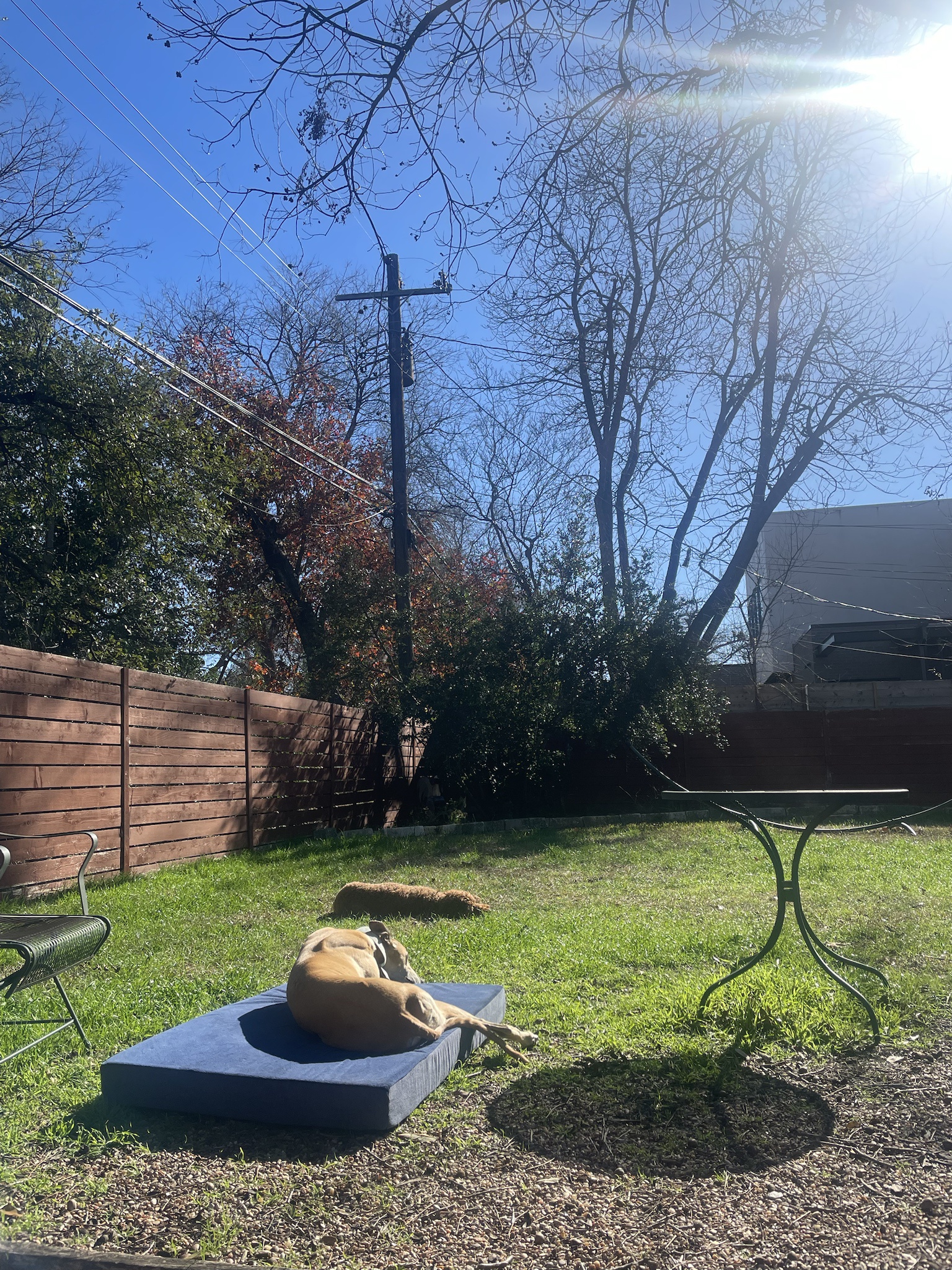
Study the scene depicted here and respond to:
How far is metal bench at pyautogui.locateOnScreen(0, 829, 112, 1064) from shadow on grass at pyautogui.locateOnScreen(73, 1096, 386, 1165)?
0.55 meters

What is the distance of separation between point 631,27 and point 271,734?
9.96 m

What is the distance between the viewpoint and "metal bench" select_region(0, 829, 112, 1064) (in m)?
3.91

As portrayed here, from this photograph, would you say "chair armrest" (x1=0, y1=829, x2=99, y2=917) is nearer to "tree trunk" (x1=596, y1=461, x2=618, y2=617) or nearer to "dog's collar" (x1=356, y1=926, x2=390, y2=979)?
"dog's collar" (x1=356, y1=926, x2=390, y2=979)

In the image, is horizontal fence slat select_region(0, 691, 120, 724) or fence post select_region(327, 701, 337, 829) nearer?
horizontal fence slat select_region(0, 691, 120, 724)

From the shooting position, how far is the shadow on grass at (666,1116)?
3234 millimetres

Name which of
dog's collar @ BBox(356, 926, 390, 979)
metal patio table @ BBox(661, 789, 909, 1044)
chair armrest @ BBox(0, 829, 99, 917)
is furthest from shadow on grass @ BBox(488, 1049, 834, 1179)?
chair armrest @ BBox(0, 829, 99, 917)

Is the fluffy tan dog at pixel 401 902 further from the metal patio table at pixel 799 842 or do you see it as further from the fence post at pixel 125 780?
the metal patio table at pixel 799 842

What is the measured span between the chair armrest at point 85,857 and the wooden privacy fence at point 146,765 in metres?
0.06

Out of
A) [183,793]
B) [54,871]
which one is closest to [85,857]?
[54,871]

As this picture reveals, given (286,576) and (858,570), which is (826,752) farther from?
(858,570)

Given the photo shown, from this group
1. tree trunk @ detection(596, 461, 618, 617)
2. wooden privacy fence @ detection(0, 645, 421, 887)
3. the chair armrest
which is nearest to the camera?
the chair armrest

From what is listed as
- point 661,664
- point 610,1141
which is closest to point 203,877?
point 610,1141

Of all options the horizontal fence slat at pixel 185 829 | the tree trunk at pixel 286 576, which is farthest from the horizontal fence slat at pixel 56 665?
the tree trunk at pixel 286 576

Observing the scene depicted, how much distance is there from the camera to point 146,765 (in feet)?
31.8
